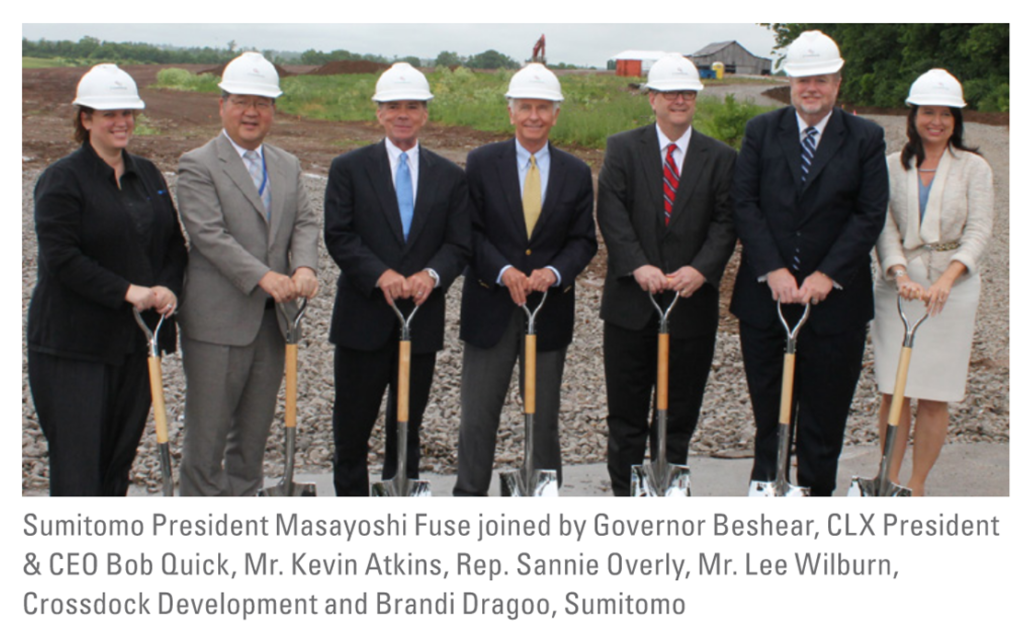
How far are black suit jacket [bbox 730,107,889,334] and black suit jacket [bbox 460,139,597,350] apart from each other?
0.77 meters

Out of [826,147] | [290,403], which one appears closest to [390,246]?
[290,403]

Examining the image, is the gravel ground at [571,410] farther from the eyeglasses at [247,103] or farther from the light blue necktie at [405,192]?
the eyeglasses at [247,103]

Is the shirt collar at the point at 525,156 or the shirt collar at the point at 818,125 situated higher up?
the shirt collar at the point at 818,125

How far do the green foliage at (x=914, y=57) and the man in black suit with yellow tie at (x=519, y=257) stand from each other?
26.4 m

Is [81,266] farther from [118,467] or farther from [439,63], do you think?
[439,63]

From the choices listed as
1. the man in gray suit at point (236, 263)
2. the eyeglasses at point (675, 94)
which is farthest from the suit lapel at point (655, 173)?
the man in gray suit at point (236, 263)

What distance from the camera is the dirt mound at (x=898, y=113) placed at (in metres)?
25.8

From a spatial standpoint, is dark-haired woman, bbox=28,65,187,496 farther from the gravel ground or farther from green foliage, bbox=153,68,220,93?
green foliage, bbox=153,68,220,93

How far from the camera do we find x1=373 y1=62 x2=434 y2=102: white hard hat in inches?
167

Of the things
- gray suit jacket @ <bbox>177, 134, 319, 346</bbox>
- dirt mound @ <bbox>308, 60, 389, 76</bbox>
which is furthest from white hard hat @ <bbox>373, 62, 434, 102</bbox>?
dirt mound @ <bbox>308, 60, 389, 76</bbox>

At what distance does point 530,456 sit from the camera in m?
4.51

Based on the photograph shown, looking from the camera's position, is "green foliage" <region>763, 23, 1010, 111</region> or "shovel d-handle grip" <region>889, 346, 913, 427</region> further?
"green foliage" <region>763, 23, 1010, 111</region>

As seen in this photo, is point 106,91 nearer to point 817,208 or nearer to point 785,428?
point 817,208

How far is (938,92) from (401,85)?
244 centimetres
